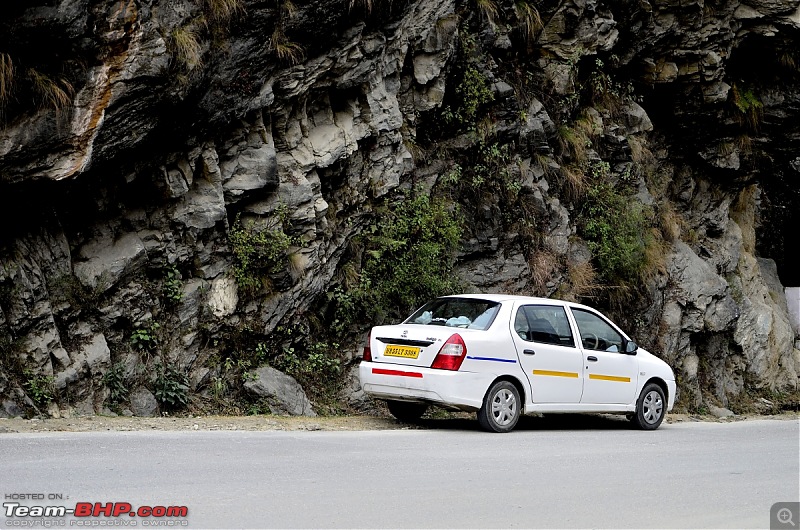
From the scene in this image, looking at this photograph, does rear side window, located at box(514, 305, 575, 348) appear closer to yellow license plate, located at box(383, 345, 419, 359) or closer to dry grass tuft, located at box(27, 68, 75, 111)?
yellow license plate, located at box(383, 345, 419, 359)

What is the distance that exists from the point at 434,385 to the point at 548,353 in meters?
1.69

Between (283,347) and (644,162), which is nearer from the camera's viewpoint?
(283,347)

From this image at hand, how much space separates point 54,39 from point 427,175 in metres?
7.53

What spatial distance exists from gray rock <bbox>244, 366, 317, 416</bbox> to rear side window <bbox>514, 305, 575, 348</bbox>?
12.7 feet

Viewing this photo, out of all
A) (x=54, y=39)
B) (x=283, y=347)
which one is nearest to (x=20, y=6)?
(x=54, y=39)

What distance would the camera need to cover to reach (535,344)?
428 inches

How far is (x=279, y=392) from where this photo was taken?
13203mm

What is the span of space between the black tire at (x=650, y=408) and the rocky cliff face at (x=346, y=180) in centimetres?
454

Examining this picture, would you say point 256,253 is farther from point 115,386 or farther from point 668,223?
point 668,223

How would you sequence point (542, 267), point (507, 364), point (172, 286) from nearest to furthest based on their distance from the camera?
point (507, 364) → point (172, 286) → point (542, 267)

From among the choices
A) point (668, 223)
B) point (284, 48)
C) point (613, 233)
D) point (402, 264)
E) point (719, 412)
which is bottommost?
point (719, 412)

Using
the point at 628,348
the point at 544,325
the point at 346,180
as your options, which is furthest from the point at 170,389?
the point at 628,348

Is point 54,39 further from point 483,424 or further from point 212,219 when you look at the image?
point 483,424

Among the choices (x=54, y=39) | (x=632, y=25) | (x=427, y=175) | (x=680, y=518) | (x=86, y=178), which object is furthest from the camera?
(x=632, y=25)
